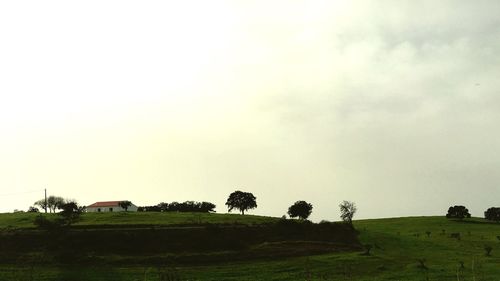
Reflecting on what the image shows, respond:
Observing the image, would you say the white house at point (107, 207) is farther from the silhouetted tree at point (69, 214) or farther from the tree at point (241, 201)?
the silhouetted tree at point (69, 214)

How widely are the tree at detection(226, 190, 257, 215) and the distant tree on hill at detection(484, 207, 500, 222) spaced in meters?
61.7

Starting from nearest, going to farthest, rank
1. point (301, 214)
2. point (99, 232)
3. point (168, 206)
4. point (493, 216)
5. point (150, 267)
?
point (150, 267) < point (99, 232) < point (301, 214) < point (493, 216) < point (168, 206)

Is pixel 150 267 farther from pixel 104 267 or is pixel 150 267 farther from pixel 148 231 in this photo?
pixel 148 231

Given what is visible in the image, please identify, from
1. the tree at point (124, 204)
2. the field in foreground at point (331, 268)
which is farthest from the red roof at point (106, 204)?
the field in foreground at point (331, 268)

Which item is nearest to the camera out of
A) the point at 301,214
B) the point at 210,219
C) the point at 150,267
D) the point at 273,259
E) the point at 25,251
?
the point at 150,267

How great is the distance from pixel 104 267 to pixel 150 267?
537 centimetres

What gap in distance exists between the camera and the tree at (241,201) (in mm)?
123562

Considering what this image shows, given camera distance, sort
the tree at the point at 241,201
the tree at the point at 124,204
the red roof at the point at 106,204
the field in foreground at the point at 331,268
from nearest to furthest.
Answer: the field in foreground at the point at 331,268 < the tree at the point at 241,201 < the tree at the point at 124,204 < the red roof at the point at 106,204

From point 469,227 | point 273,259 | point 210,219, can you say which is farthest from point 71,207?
point 469,227

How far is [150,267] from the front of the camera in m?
56.4

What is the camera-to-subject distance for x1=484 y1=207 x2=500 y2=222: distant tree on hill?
13112cm

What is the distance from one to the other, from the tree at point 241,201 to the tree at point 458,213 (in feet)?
174

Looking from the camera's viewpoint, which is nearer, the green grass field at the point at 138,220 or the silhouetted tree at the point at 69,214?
the silhouetted tree at the point at 69,214

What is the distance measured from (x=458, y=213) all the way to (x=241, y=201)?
→ 56971 millimetres
